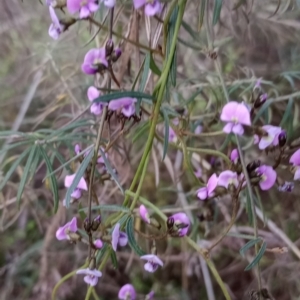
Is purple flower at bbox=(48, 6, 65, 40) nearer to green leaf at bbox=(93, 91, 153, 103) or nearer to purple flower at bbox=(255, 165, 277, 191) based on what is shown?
green leaf at bbox=(93, 91, 153, 103)

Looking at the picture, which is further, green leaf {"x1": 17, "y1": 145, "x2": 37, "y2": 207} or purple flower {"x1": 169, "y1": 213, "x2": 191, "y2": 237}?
green leaf {"x1": 17, "y1": 145, "x2": 37, "y2": 207}

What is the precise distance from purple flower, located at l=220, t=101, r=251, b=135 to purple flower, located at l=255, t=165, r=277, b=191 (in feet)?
0.21

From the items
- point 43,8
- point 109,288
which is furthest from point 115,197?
point 43,8

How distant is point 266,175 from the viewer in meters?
0.51

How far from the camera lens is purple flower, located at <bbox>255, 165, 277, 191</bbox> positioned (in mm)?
506

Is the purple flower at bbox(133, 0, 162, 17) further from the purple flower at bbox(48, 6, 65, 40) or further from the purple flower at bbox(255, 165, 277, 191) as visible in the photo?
the purple flower at bbox(255, 165, 277, 191)

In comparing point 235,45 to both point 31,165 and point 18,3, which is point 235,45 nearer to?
point 18,3

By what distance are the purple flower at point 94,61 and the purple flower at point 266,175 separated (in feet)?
0.65

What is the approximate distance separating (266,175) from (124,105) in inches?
6.9

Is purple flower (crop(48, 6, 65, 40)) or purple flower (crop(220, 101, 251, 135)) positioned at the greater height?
purple flower (crop(48, 6, 65, 40))

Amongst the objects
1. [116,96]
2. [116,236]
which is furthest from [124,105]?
[116,236]

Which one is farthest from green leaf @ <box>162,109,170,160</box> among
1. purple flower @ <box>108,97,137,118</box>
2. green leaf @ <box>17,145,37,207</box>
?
green leaf @ <box>17,145,37,207</box>

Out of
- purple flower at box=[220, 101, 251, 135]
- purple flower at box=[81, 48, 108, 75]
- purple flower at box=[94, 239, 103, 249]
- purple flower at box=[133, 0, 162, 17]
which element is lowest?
purple flower at box=[94, 239, 103, 249]

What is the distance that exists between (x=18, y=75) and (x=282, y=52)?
0.69 m
